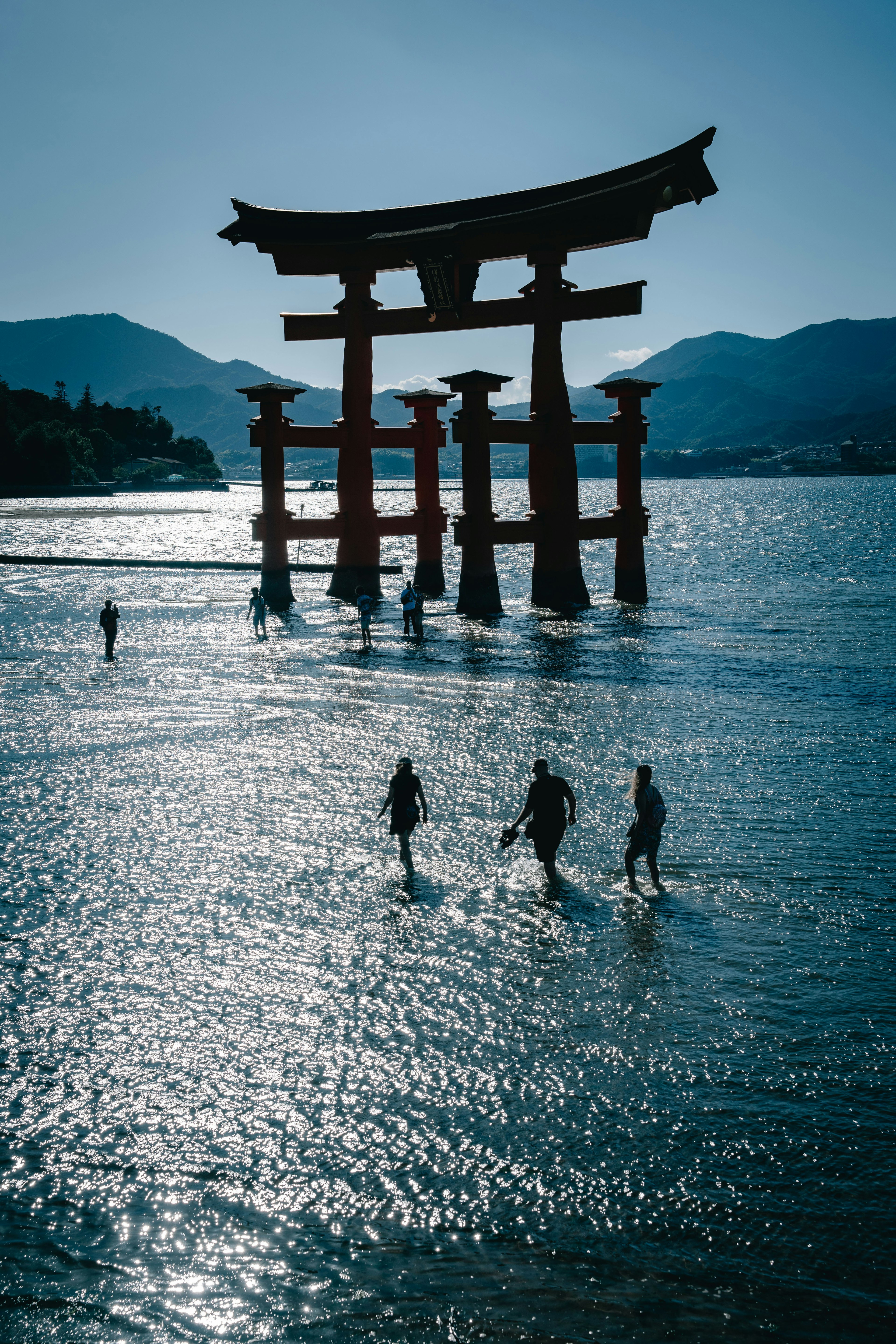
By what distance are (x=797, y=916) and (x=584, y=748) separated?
6.94 meters

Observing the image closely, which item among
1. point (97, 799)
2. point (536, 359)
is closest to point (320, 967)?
point (97, 799)

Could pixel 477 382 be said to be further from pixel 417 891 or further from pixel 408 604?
pixel 417 891

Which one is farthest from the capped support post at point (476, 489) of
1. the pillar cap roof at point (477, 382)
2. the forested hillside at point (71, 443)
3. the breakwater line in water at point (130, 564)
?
the forested hillside at point (71, 443)

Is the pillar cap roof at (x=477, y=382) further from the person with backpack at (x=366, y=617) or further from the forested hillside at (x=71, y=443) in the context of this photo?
the forested hillside at (x=71, y=443)

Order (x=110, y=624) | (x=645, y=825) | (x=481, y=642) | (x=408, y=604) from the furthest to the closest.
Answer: (x=408, y=604)
(x=481, y=642)
(x=110, y=624)
(x=645, y=825)

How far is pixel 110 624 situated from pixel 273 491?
12.1 meters

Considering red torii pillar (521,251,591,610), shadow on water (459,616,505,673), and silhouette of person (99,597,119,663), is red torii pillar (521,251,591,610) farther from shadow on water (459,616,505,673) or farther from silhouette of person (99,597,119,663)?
silhouette of person (99,597,119,663)

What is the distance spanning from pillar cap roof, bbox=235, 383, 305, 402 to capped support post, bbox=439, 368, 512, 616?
6135mm

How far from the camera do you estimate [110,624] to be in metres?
26.2

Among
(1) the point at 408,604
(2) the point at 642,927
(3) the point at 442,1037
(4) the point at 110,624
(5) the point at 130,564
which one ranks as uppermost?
(5) the point at 130,564

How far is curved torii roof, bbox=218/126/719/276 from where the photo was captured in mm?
29516

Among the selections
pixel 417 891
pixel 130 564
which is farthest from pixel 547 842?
pixel 130 564

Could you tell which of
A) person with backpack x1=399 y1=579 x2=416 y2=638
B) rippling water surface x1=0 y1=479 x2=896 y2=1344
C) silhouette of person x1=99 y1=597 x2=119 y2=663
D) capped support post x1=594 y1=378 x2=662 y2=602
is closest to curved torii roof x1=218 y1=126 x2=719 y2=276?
capped support post x1=594 y1=378 x2=662 y2=602

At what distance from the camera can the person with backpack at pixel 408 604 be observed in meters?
30.0
